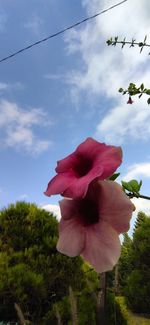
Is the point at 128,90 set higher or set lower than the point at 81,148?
higher

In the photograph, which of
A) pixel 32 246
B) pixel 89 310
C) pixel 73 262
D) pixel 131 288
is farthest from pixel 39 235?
pixel 131 288

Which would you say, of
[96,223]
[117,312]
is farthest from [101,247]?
[117,312]

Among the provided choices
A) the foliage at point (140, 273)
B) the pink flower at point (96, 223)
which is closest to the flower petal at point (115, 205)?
the pink flower at point (96, 223)

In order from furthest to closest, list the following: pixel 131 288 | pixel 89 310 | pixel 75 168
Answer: pixel 131 288 → pixel 89 310 → pixel 75 168

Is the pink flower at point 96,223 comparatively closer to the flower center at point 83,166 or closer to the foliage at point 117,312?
the flower center at point 83,166

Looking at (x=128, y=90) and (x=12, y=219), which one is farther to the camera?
(x=12, y=219)

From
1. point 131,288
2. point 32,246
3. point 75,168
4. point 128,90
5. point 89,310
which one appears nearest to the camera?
point 75,168

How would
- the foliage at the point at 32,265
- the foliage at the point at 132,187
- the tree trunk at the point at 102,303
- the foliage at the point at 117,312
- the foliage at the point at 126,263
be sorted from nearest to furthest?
the tree trunk at the point at 102,303 → the foliage at the point at 132,187 → the foliage at the point at 117,312 → the foliage at the point at 32,265 → the foliage at the point at 126,263

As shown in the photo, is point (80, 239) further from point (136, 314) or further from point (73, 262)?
point (136, 314)

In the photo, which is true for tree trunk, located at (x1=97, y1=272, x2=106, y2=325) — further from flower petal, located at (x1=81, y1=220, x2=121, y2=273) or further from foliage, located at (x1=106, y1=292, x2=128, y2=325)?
foliage, located at (x1=106, y1=292, x2=128, y2=325)
